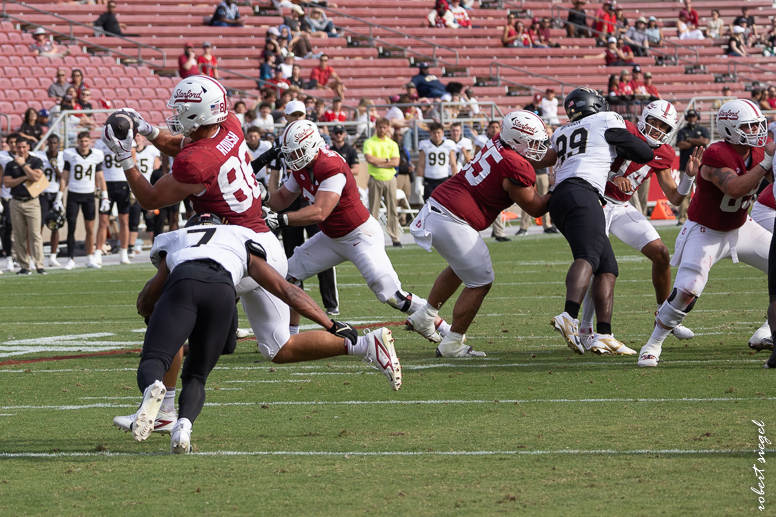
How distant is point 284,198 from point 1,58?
47.9 ft

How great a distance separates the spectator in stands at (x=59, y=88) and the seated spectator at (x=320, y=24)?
8.20 m

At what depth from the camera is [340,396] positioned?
20.5ft

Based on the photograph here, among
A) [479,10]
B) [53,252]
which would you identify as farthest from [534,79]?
[53,252]

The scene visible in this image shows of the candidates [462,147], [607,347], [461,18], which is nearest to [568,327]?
[607,347]

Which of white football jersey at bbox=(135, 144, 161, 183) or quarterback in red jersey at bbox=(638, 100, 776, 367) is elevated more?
quarterback in red jersey at bbox=(638, 100, 776, 367)

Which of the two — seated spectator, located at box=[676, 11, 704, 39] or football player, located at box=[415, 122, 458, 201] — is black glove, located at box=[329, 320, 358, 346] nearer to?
football player, located at box=[415, 122, 458, 201]

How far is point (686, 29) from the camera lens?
110 feet

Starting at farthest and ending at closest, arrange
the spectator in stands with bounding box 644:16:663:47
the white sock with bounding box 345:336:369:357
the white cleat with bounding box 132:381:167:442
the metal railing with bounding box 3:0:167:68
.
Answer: the spectator in stands with bounding box 644:16:663:47
the metal railing with bounding box 3:0:167:68
the white sock with bounding box 345:336:369:357
the white cleat with bounding box 132:381:167:442

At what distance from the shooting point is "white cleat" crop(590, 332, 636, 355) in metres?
7.39

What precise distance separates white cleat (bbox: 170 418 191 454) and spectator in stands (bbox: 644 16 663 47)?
29.4 m

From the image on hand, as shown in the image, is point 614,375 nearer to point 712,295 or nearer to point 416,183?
point 712,295

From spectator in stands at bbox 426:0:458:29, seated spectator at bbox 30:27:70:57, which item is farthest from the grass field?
spectator in stands at bbox 426:0:458:29

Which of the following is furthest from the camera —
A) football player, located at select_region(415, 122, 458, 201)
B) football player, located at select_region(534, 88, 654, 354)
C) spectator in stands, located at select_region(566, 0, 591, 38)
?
spectator in stands, located at select_region(566, 0, 591, 38)

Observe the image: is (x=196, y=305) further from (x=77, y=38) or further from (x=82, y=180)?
(x=77, y=38)
